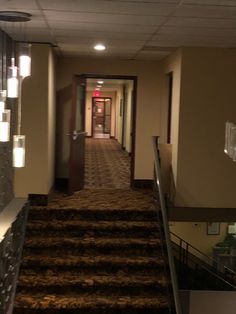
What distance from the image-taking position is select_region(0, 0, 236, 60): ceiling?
4.32 metres

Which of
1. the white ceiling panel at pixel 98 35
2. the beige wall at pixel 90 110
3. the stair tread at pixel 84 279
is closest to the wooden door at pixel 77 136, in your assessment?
the white ceiling panel at pixel 98 35

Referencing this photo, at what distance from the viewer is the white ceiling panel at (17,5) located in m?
4.31

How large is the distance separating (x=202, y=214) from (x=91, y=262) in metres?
1.95

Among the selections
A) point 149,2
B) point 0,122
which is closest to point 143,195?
point 0,122

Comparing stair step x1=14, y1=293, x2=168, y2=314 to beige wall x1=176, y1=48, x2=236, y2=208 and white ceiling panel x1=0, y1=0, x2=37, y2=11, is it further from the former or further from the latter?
white ceiling panel x1=0, y1=0, x2=37, y2=11

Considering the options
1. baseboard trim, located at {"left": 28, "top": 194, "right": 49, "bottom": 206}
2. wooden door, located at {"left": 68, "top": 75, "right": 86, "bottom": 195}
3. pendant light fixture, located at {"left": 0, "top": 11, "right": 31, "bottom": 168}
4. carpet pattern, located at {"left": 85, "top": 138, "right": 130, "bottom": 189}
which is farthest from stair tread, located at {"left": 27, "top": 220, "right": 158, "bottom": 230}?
carpet pattern, located at {"left": 85, "top": 138, "right": 130, "bottom": 189}

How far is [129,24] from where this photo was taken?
210 inches

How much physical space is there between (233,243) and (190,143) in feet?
11.0

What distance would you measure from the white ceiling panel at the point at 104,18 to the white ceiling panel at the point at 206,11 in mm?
354

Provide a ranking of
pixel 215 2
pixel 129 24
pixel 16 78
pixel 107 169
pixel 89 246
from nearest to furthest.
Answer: pixel 215 2, pixel 16 78, pixel 129 24, pixel 89 246, pixel 107 169

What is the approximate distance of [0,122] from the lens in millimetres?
4910

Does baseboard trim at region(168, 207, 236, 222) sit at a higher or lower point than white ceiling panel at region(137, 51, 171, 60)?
lower

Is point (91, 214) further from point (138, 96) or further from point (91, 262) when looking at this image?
point (138, 96)

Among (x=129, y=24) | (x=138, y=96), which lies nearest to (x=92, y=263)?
(x=129, y=24)
